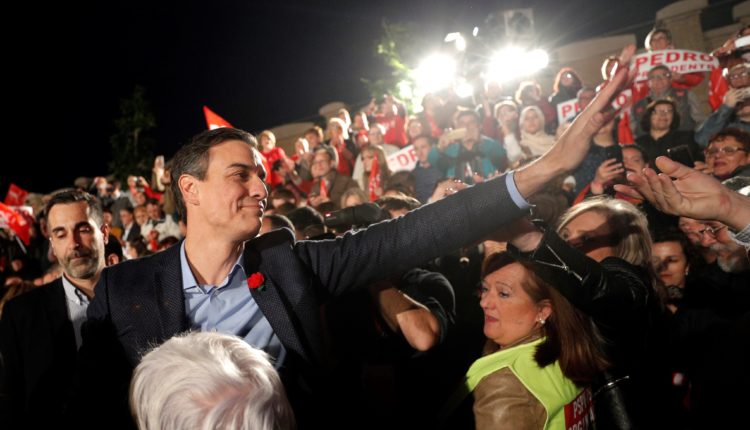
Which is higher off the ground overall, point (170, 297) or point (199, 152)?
point (199, 152)

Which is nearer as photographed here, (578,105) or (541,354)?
(541,354)

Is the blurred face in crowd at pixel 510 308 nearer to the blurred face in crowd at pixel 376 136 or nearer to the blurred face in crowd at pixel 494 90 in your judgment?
the blurred face in crowd at pixel 376 136

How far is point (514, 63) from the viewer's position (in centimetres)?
945

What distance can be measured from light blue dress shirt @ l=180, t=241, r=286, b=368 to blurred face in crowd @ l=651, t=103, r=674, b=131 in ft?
16.3

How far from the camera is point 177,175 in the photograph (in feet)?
7.53

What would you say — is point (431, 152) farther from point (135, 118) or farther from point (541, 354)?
point (135, 118)

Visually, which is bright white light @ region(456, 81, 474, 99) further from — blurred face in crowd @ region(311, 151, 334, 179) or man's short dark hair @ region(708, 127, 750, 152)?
man's short dark hair @ region(708, 127, 750, 152)

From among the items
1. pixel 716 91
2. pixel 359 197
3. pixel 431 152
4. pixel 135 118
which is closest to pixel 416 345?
pixel 359 197

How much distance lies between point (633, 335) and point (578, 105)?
5.34m

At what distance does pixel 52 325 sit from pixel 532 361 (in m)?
2.28

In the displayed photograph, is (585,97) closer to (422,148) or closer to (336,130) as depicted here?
(422,148)

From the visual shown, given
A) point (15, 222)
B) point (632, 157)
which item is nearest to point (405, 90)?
point (15, 222)

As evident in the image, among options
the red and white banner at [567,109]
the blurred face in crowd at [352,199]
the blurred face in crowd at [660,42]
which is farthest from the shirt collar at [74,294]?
the blurred face in crowd at [660,42]

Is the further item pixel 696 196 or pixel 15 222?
pixel 15 222
